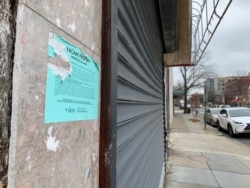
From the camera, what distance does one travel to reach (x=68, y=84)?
0.89 metres

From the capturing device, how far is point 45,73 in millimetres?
772

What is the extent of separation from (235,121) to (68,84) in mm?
14764

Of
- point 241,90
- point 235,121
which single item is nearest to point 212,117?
point 235,121

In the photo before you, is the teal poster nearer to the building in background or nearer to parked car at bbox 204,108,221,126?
parked car at bbox 204,108,221,126

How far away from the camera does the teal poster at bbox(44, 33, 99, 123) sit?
2.63 ft

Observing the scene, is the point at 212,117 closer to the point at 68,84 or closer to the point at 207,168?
the point at 207,168

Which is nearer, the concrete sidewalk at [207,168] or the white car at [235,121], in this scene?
the concrete sidewalk at [207,168]

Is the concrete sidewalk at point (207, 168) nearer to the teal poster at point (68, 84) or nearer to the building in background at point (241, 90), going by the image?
the teal poster at point (68, 84)

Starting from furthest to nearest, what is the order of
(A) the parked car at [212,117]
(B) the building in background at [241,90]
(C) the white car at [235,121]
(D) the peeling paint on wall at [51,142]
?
(B) the building in background at [241,90], (A) the parked car at [212,117], (C) the white car at [235,121], (D) the peeling paint on wall at [51,142]

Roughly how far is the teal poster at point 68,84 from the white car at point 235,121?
14.0 metres

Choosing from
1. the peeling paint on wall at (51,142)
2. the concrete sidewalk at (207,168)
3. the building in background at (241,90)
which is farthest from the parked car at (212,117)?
the building in background at (241,90)

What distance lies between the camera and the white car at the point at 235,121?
1394 cm

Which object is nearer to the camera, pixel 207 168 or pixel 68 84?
pixel 68 84

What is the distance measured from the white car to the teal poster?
14.0 meters
